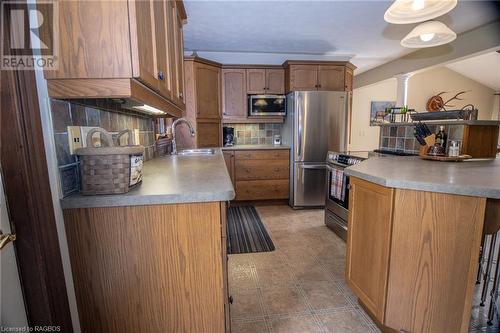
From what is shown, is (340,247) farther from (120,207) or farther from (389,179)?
(120,207)

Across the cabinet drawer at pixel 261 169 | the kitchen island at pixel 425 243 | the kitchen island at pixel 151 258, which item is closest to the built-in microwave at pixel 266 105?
the cabinet drawer at pixel 261 169

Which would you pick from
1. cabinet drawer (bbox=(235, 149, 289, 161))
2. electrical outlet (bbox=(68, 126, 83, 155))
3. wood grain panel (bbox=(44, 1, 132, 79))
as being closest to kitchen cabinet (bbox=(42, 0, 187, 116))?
wood grain panel (bbox=(44, 1, 132, 79))

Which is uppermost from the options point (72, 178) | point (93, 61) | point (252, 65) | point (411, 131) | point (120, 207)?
point (252, 65)

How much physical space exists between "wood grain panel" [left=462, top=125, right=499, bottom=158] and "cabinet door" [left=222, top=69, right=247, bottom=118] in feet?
8.75

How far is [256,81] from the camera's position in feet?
12.5

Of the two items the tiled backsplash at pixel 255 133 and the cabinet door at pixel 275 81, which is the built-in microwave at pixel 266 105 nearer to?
the cabinet door at pixel 275 81

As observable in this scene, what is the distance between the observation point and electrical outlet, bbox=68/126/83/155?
3.14ft

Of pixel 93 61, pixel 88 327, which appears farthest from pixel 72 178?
pixel 88 327

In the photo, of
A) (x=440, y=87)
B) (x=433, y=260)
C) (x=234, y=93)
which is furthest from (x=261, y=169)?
(x=440, y=87)

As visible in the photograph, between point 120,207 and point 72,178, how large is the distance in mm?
241

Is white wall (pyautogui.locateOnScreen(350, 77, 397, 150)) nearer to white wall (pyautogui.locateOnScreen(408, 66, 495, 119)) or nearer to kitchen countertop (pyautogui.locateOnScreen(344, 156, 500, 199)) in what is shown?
white wall (pyautogui.locateOnScreen(408, 66, 495, 119))

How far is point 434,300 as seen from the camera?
3.93 ft

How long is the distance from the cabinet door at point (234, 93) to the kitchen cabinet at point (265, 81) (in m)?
0.11

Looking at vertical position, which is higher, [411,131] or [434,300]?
[411,131]
